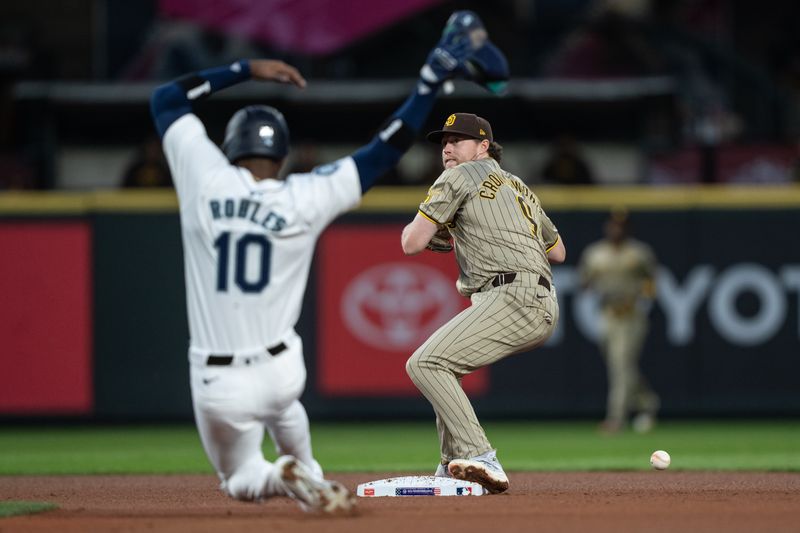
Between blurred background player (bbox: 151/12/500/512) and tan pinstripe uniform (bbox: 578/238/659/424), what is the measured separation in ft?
27.9

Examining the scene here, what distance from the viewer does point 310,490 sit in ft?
19.6

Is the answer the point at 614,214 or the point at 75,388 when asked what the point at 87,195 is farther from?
the point at 614,214

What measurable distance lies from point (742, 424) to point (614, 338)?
1.97 m

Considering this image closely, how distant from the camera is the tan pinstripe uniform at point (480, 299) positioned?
7469 mm

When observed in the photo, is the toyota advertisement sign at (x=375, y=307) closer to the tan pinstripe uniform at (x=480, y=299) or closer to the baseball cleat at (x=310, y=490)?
the tan pinstripe uniform at (x=480, y=299)

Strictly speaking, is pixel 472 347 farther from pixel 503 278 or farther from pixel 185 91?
pixel 185 91

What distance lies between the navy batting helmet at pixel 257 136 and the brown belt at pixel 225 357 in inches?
32.2

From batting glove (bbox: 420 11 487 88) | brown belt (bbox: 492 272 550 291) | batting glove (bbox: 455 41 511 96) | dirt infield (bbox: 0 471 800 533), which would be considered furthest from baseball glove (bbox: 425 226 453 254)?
batting glove (bbox: 420 11 487 88)

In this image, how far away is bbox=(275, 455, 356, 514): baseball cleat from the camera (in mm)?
5898

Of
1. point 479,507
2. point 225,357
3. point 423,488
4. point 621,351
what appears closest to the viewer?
point 225,357

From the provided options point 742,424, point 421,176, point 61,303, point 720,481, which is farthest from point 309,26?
point 720,481

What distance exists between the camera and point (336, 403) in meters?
15.1

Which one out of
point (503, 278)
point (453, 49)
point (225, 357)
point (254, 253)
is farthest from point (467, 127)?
point (225, 357)

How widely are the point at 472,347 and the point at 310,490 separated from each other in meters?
1.82
